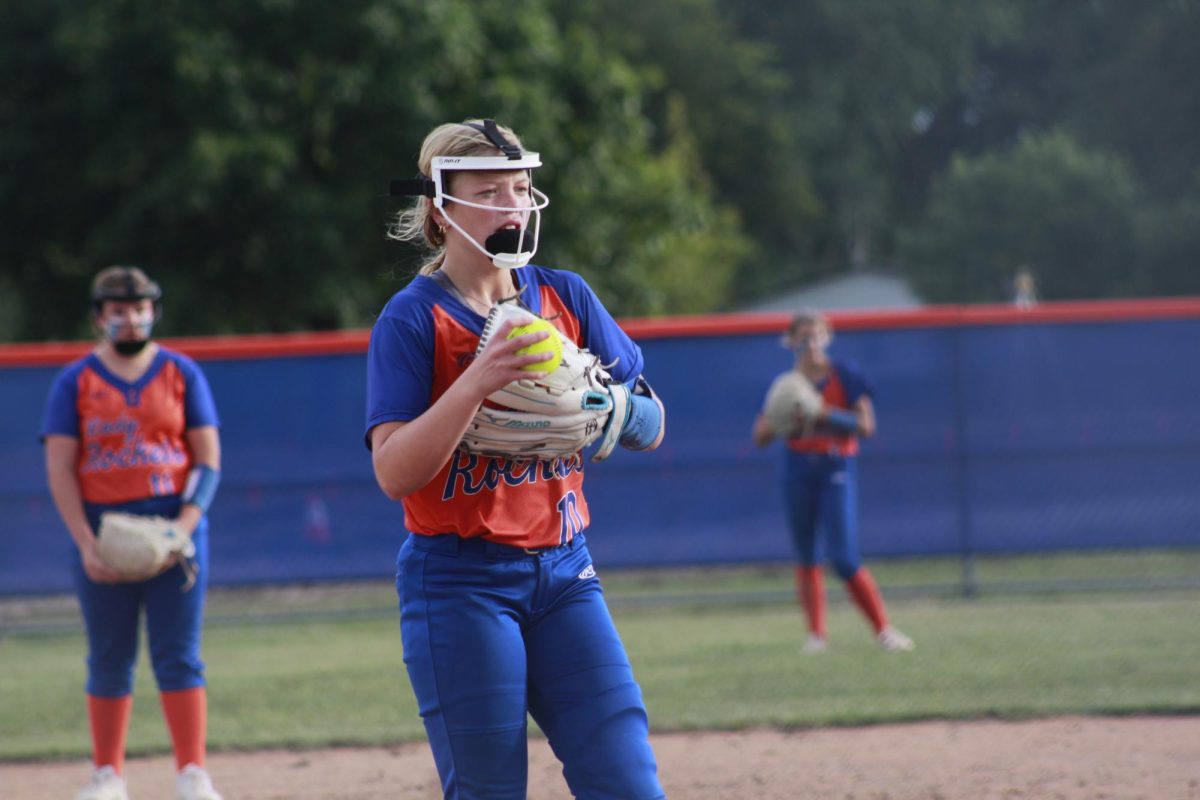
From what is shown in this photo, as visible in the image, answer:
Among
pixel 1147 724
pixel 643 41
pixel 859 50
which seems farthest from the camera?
pixel 859 50

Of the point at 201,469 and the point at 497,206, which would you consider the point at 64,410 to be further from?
the point at 497,206

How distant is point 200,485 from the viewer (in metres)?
5.86

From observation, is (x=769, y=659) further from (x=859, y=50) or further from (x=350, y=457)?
(x=859, y=50)

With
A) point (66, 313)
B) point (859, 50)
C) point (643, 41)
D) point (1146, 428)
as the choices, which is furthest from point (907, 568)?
point (859, 50)

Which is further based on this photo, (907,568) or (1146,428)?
(907,568)

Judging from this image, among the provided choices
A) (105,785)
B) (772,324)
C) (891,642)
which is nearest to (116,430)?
(105,785)

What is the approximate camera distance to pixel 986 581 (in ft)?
37.9

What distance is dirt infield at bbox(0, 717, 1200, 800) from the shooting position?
5816 millimetres

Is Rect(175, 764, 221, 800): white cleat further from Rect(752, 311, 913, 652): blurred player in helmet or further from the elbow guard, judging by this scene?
Rect(752, 311, 913, 652): blurred player in helmet

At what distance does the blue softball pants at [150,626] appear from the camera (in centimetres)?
566

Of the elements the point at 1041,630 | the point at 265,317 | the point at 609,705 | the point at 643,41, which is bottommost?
the point at 1041,630

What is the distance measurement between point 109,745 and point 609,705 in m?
3.13

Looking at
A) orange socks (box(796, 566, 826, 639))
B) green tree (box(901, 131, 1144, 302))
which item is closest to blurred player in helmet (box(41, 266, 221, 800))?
orange socks (box(796, 566, 826, 639))

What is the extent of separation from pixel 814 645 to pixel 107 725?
14.8 feet
